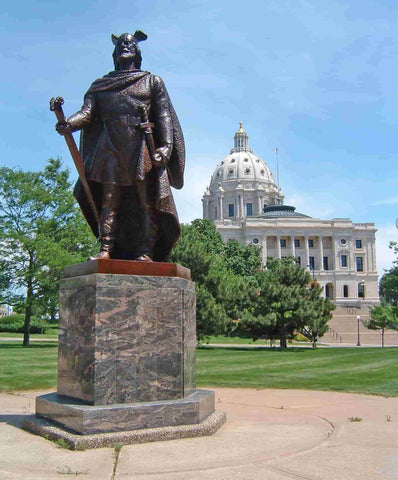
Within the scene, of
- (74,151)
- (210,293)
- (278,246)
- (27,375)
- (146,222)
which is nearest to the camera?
(74,151)

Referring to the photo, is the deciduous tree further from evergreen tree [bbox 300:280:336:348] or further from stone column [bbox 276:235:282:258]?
stone column [bbox 276:235:282:258]

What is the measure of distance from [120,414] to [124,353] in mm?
611

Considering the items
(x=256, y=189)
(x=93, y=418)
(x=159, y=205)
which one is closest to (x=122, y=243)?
(x=159, y=205)

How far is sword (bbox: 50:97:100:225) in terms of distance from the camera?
581 cm

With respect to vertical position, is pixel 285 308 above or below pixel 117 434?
above

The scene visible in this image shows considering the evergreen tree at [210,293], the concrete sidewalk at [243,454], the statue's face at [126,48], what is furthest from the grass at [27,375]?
the evergreen tree at [210,293]

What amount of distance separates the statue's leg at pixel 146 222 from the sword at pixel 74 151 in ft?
1.82

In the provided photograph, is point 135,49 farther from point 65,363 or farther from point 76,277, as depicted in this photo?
point 65,363

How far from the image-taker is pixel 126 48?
6.46m

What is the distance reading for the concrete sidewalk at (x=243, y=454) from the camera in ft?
13.2

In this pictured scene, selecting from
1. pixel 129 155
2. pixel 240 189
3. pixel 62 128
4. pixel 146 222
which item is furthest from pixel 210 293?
pixel 240 189

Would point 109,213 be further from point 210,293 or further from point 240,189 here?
point 240,189

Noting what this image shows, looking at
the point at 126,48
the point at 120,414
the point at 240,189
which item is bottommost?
the point at 120,414

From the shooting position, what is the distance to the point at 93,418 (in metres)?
4.95
